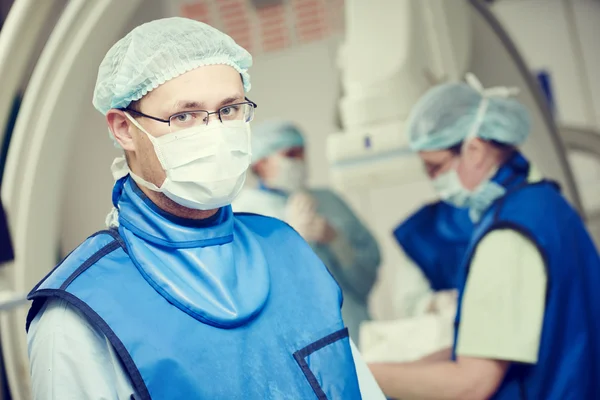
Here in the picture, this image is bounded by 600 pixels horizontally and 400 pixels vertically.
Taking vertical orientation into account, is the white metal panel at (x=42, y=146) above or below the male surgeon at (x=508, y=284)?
above

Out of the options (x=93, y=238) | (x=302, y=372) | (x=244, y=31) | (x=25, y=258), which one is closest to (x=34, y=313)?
(x=93, y=238)

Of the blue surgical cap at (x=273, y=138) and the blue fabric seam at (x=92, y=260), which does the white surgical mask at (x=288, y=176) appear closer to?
the blue surgical cap at (x=273, y=138)

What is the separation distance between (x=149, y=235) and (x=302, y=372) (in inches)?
11.7

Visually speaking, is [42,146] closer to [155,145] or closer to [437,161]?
[155,145]

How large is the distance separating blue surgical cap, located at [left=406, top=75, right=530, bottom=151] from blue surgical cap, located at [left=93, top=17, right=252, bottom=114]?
94 cm

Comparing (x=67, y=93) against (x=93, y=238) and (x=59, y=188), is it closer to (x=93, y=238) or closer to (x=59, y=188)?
(x=59, y=188)

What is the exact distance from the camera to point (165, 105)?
1.02 metres

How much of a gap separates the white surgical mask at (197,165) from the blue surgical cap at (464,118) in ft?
3.21

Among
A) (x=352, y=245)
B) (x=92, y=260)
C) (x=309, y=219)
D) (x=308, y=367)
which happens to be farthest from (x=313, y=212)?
(x=92, y=260)

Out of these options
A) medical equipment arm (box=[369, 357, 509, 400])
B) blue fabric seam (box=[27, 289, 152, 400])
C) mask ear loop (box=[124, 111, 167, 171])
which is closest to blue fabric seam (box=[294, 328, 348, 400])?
blue fabric seam (box=[27, 289, 152, 400])

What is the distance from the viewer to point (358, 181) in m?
2.04

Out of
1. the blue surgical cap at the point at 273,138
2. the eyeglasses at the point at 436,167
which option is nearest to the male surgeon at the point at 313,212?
the blue surgical cap at the point at 273,138

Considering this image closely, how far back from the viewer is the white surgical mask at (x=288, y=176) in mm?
1977

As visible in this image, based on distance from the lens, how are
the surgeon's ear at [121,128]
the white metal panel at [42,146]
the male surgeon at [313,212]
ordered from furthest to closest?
the male surgeon at [313,212] → the white metal panel at [42,146] → the surgeon's ear at [121,128]
